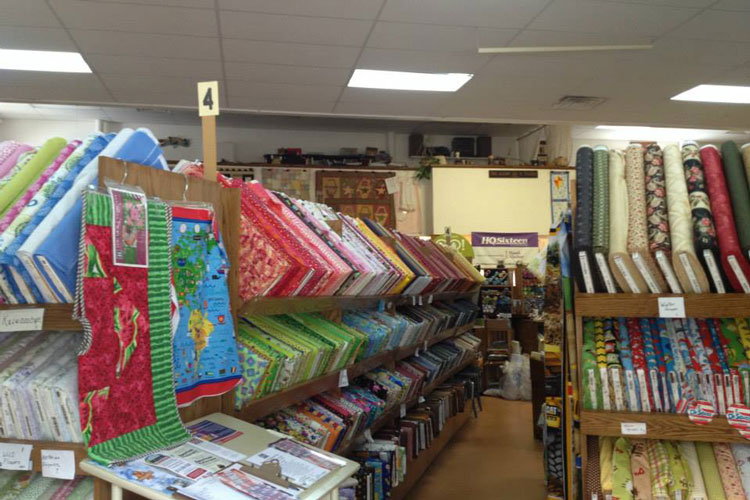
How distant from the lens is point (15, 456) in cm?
161

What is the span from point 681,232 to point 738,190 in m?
0.28

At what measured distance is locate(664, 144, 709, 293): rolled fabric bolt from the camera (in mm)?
2172

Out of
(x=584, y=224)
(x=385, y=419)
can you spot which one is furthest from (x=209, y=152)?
(x=385, y=419)

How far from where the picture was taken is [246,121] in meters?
10.7

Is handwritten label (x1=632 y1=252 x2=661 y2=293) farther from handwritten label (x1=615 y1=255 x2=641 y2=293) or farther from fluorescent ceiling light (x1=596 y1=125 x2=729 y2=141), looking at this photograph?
fluorescent ceiling light (x1=596 y1=125 x2=729 y2=141)

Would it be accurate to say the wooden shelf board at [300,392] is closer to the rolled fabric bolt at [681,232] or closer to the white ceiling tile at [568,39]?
the rolled fabric bolt at [681,232]

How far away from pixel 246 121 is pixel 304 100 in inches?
138

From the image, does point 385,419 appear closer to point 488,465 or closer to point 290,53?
point 488,465

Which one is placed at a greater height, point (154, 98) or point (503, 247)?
point (154, 98)

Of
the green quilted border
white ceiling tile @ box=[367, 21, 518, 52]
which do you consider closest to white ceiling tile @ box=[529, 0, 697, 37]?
white ceiling tile @ box=[367, 21, 518, 52]

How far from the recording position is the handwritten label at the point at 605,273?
7.46ft

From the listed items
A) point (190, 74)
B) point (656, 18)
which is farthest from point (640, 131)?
point (190, 74)

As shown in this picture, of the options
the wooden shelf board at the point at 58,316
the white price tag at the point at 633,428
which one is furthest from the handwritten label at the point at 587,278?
the wooden shelf board at the point at 58,316

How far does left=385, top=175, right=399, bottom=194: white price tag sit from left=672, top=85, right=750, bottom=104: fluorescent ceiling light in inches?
178
